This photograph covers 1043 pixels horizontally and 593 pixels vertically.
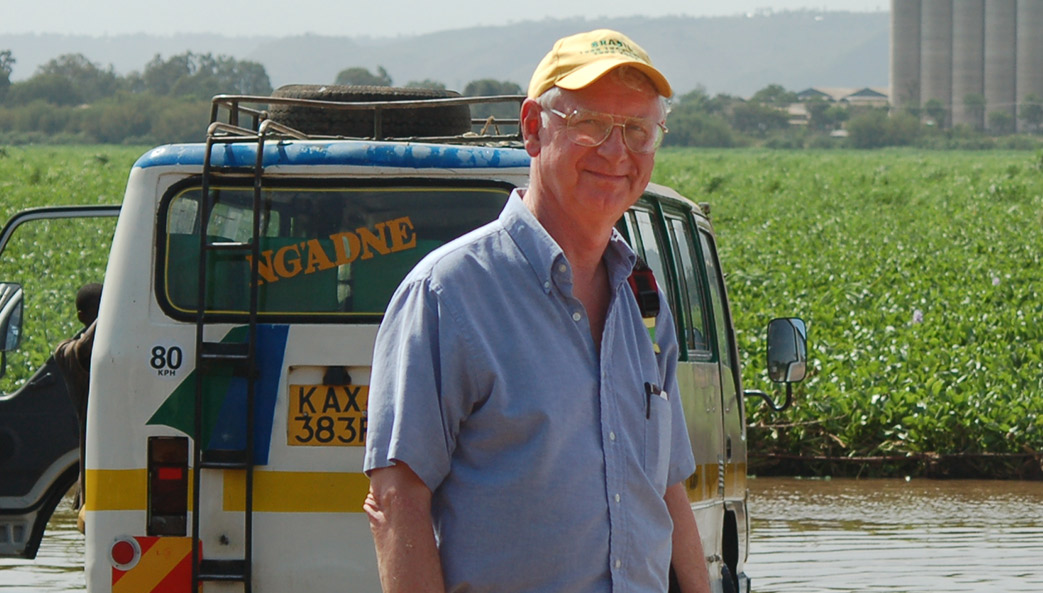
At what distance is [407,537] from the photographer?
9.04 feet

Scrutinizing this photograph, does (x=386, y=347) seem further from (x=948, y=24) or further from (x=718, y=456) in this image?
(x=948, y=24)

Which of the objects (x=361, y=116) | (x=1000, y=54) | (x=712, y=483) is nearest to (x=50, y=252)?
(x=361, y=116)

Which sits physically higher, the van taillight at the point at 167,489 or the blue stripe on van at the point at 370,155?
the blue stripe on van at the point at 370,155

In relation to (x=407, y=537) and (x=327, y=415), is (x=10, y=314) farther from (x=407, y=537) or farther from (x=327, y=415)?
(x=407, y=537)

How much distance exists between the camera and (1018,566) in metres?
10.0

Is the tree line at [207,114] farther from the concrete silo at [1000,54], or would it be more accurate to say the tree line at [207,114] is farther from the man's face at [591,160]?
the man's face at [591,160]

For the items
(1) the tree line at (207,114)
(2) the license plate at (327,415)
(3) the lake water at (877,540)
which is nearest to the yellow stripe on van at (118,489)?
(2) the license plate at (327,415)

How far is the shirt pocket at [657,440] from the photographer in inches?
119

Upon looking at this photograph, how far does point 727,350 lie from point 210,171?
2841 millimetres

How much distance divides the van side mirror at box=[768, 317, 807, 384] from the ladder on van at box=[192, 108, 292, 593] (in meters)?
2.66

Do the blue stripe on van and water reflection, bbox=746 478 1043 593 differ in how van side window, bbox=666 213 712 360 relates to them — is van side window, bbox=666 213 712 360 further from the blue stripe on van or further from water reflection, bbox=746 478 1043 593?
water reflection, bbox=746 478 1043 593

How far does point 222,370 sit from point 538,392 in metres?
2.65

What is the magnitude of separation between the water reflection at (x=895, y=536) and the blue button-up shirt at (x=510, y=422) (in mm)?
6464

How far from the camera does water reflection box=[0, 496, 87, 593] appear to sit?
364 inches
